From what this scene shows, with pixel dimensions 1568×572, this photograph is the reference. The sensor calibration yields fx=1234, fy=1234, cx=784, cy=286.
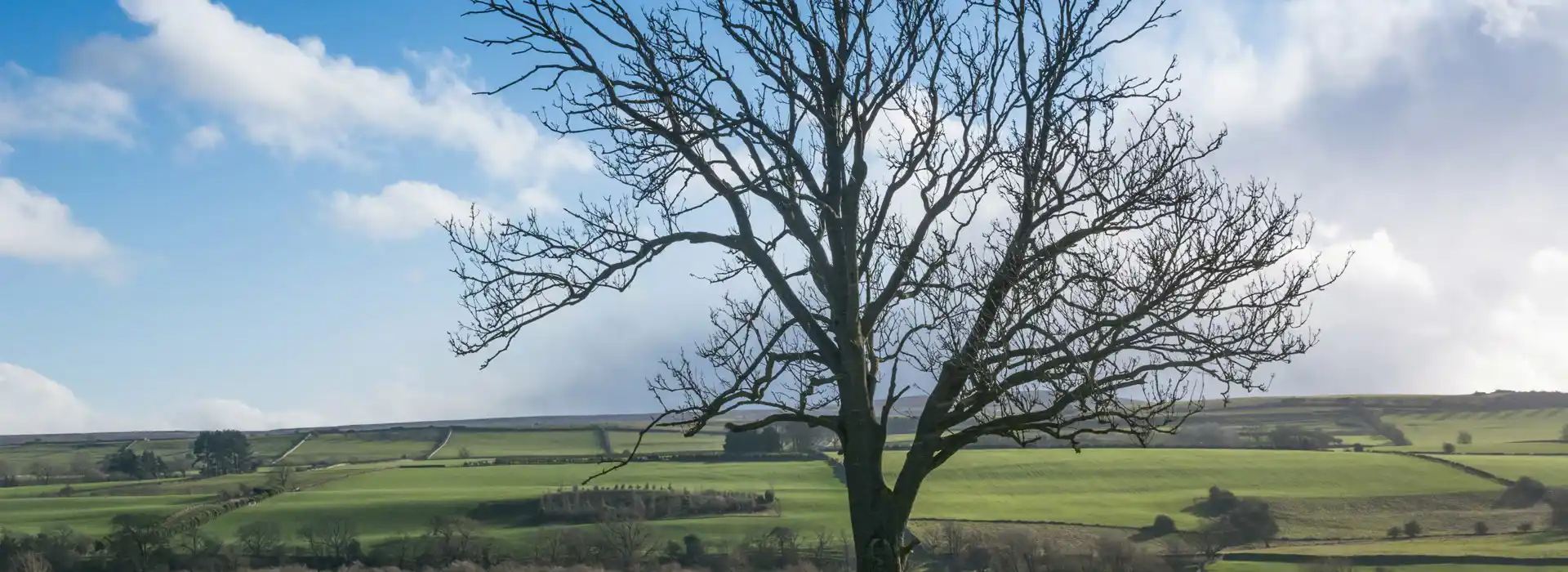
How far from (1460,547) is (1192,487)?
66.6 ft

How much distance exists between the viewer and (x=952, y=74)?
817 centimetres

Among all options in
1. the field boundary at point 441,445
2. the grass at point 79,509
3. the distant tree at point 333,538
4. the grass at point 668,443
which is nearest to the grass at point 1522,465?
the grass at point 668,443

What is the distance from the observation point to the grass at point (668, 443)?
77925mm

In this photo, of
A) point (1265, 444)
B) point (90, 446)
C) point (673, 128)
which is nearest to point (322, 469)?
point (90, 446)

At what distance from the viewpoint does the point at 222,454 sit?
77.4 meters

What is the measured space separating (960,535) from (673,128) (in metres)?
37.7

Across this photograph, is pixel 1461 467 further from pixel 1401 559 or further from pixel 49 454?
pixel 49 454

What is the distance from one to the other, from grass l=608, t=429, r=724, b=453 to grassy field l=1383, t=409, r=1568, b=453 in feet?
140

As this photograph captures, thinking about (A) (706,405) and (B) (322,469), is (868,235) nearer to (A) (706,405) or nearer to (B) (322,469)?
(A) (706,405)

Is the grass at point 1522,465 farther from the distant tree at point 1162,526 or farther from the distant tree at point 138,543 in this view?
the distant tree at point 138,543

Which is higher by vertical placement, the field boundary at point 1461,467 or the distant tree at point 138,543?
the field boundary at point 1461,467

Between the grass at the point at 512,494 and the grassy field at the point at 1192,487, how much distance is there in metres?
4.56

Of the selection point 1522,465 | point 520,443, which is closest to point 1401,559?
point 1522,465

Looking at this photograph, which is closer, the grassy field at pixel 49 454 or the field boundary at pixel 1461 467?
the field boundary at pixel 1461 467
